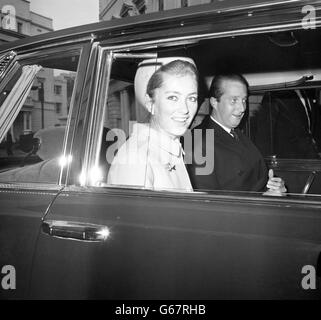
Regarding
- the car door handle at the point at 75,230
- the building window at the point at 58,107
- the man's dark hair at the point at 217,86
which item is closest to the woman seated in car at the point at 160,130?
the car door handle at the point at 75,230

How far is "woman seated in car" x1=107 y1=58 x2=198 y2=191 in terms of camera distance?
1.72 metres

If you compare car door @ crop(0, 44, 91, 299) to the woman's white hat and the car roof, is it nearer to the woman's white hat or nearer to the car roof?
the car roof

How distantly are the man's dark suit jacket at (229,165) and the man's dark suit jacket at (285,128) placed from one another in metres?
0.59

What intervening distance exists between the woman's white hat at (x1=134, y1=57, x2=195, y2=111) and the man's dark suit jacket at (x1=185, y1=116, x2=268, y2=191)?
1.33 ft

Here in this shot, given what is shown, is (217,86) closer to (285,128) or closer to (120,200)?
(285,128)

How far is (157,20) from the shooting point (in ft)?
5.43

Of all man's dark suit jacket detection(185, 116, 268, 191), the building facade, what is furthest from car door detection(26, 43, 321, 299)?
the building facade

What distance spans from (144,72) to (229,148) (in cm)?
83

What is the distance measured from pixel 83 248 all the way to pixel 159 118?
0.70m

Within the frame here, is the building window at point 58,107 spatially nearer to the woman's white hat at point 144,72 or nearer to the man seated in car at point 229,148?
the woman's white hat at point 144,72

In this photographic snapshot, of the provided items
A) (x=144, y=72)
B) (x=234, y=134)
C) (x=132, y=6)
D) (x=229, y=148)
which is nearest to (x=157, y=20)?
(x=144, y=72)

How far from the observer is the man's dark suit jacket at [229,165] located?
2076mm
